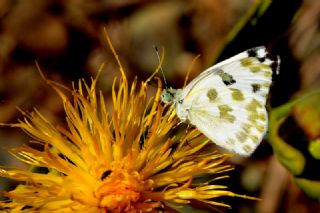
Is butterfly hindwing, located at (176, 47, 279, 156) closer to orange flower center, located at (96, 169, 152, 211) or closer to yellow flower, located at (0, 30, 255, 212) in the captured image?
yellow flower, located at (0, 30, 255, 212)

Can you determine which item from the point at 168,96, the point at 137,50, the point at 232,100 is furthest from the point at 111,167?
the point at 137,50

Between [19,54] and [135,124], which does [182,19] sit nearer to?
[19,54]

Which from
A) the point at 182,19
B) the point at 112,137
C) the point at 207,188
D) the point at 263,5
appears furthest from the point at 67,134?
the point at 182,19

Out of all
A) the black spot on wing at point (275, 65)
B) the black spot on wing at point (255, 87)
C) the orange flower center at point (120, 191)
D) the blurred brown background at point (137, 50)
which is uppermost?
the blurred brown background at point (137, 50)

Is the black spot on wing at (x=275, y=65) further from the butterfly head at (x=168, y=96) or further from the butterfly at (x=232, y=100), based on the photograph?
the butterfly head at (x=168, y=96)

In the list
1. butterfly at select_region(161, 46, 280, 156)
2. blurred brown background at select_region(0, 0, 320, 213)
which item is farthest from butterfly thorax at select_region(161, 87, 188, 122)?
blurred brown background at select_region(0, 0, 320, 213)

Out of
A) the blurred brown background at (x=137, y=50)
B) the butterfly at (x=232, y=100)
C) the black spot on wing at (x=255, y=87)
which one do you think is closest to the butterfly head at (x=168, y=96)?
the butterfly at (x=232, y=100)

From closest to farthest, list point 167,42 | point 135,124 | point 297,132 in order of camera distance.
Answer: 1. point 135,124
2. point 297,132
3. point 167,42
